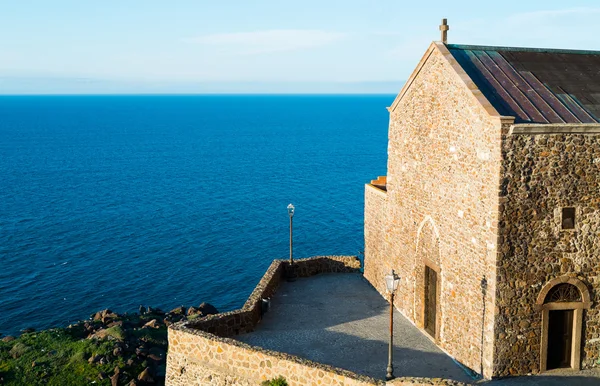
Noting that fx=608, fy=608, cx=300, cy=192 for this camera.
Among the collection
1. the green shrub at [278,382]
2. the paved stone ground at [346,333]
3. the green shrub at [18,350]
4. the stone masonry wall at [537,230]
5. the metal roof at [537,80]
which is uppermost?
the metal roof at [537,80]

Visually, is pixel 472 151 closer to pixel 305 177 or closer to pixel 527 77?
pixel 527 77

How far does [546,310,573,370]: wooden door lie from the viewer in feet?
55.0

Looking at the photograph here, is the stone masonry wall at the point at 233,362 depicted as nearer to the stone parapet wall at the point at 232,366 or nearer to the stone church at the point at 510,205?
the stone parapet wall at the point at 232,366

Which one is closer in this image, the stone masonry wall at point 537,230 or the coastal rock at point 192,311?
the stone masonry wall at point 537,230

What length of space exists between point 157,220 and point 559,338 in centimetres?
4773

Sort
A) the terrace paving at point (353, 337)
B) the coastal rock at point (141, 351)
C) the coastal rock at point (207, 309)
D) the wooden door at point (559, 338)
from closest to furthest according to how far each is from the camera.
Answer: the wooden door at point (559, 338)
the terrace paving at point (353, 337)
the coastal rock at point (141, 351)
the coastal rock at point (207, 309)

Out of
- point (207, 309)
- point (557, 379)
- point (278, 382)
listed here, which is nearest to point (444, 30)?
point (557, 379)

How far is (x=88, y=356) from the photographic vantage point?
89.5 feet

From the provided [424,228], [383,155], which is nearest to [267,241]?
[424,228]

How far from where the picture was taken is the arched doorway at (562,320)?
53.7 ft

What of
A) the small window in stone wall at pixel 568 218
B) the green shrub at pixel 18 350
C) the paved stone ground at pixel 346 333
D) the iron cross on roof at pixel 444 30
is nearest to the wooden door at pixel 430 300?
the paved stone ground at pixel 346 333

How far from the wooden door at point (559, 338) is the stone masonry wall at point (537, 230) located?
541 millimetres

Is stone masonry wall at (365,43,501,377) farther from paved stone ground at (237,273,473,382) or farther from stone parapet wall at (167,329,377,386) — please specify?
Answer: stone parapet wall at (167,329,377,386)

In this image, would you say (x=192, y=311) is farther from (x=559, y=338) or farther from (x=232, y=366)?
(x=559, y=338)
